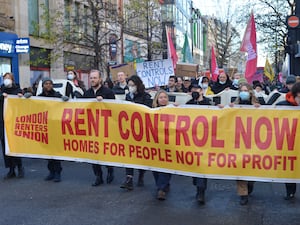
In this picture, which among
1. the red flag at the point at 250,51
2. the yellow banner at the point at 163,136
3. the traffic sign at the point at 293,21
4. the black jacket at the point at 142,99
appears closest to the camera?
the yellow banner at the point at 163,136

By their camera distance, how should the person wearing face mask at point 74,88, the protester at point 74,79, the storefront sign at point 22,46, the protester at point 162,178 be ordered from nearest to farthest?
1. the protester at point 162,178
2. the person wearing face mask at point 74,88
3. the protester at point 74,79
4. the storefront sign at point 22,46

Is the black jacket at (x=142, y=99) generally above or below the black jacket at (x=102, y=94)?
below

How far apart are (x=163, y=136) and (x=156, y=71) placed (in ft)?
25.0

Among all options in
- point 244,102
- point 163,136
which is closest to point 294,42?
point 244,102

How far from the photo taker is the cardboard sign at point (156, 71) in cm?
1384

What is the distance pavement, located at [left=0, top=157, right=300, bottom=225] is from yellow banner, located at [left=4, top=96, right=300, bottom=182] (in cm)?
43

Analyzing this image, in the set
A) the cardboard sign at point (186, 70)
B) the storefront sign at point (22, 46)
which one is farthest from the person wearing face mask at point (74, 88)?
the storefront sign at point (22, 46)

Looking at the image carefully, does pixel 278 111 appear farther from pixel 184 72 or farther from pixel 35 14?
pixel 35 14

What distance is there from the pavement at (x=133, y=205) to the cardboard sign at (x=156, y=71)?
20.8ft

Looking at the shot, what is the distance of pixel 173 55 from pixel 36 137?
8390mm

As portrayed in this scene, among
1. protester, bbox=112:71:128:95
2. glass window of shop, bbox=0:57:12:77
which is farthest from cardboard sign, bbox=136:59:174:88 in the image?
glass window of shop, bbox=0:57:12:77

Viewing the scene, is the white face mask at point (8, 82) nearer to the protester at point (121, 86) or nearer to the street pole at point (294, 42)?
the protester at point (121, 86)

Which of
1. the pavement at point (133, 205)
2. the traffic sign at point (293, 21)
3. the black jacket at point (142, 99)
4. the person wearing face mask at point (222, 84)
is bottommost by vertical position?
the pavement at point (133, 205)

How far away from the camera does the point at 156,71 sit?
14023 millimetres
